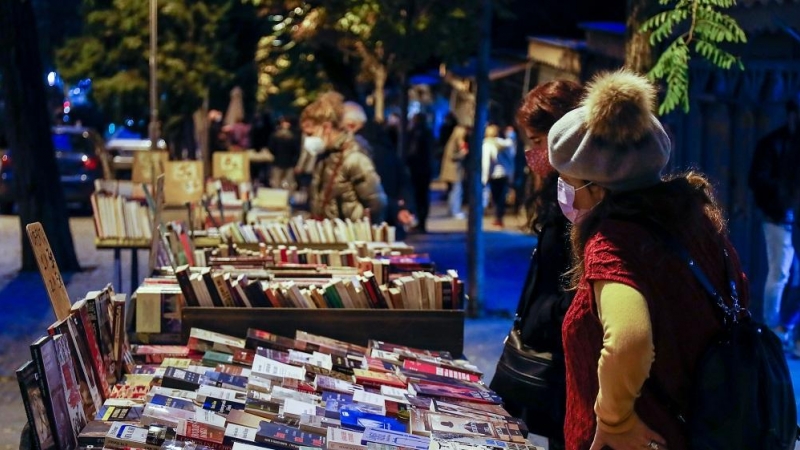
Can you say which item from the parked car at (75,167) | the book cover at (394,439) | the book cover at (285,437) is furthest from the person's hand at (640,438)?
the parked car at (75,167)

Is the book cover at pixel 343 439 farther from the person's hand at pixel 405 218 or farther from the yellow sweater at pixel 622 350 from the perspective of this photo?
the person's hand at pixel 405 218

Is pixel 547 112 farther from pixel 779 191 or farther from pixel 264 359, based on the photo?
pixel 779 191

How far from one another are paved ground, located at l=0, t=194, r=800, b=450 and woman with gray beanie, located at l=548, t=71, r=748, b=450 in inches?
180

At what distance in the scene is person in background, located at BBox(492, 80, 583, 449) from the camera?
4590mm

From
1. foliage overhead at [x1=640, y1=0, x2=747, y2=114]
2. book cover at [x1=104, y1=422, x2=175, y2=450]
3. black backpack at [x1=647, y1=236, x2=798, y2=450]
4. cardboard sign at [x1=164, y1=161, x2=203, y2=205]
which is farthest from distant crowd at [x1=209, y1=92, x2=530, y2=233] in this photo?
black backpack at [x1=647, y1=236, x2=798, y2=450]

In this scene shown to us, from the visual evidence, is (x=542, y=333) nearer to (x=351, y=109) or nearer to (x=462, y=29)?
(x=351, y=109)

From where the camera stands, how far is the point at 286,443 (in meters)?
4.12

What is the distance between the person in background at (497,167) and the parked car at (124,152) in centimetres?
1018

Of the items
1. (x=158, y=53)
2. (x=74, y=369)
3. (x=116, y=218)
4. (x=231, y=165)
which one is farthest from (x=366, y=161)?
(x=158, y=53)

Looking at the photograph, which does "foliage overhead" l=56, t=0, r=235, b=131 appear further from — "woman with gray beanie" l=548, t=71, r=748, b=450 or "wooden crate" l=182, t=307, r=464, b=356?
"woman with gray beanie" l=548, t=71, r=748, b=450

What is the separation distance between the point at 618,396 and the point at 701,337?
27 centimetres

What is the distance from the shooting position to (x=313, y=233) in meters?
8.04

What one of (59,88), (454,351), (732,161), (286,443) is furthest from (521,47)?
(59,88)

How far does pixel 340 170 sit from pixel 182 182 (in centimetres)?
445
